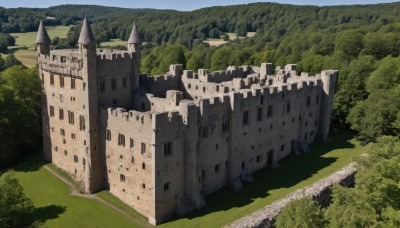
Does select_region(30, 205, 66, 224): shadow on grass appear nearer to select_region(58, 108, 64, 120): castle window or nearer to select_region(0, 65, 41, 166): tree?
select_region(58, 108, 64, 120): castle window

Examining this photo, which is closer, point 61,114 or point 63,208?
point 63,208

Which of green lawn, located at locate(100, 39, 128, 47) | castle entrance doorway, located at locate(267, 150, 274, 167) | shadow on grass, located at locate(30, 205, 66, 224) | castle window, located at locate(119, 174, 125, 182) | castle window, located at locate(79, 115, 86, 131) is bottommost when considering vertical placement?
shadow on grass, located at locate(30, 205, 66, 224)

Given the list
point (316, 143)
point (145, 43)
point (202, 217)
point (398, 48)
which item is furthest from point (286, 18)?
point (202, 217)

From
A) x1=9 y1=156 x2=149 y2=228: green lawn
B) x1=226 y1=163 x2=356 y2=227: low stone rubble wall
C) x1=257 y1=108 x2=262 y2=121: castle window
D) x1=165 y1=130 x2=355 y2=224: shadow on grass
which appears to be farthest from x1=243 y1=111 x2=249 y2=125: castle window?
x1=9 y1=156 x2=149 y2=228: green lawn

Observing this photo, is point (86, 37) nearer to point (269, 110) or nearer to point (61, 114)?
point (61, 114)

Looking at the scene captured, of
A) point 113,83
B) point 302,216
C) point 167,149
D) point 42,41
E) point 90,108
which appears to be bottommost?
point 302,216

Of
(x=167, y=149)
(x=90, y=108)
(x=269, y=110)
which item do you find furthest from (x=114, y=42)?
(x=167, y=149)

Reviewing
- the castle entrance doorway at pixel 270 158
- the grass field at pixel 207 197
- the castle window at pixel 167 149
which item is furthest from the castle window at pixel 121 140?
the castle entrance doorway at pixel 270 158
